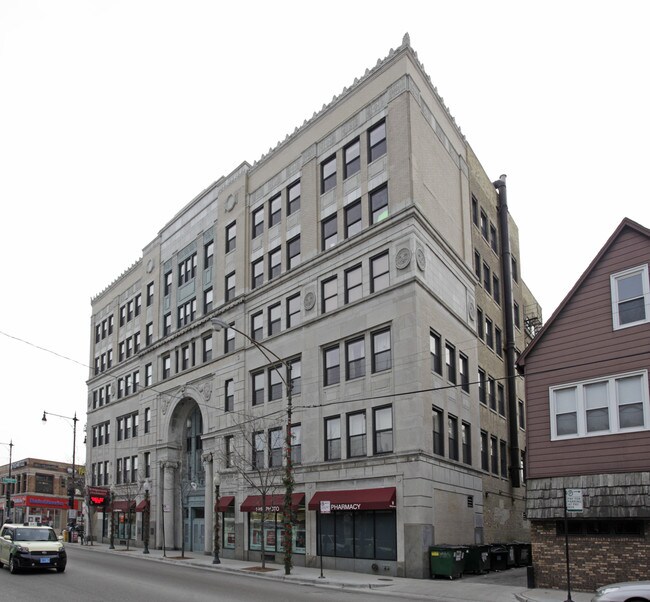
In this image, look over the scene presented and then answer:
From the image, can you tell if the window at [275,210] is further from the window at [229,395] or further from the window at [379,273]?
the window at [229,395]

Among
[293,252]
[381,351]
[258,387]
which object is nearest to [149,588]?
[381,351]

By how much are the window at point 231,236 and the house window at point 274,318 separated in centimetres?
642

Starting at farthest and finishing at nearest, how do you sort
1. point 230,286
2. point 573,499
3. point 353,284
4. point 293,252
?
point 230,286 → point 293,252 → point 353,284 → point 573,499

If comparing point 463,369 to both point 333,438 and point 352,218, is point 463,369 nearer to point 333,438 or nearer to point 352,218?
point 333,438

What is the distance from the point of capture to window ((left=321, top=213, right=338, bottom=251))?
3600 centimetres

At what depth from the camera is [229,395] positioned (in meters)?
41.6

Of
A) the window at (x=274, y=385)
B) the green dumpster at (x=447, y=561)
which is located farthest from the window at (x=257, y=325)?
the green dumpster at (x=447, y=561)

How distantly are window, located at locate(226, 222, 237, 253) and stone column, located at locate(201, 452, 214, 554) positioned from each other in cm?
1249

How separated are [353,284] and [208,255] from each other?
16.1 meters

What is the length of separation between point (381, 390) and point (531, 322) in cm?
2607

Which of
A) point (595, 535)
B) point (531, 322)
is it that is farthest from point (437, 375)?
point (531, 322)

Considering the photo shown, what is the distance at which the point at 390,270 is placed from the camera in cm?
3184

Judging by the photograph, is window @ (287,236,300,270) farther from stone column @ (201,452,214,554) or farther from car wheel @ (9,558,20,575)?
car wheel @ (9,558,20,575)

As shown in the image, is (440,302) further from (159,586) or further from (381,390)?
(159,586)
